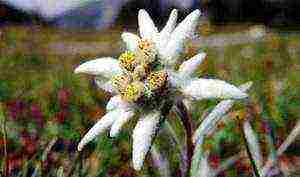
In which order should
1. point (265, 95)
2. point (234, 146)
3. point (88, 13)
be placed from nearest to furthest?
1. point (234, 146)
2. point (265, 95)
3. point (88, 13)

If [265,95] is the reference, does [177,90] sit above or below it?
above

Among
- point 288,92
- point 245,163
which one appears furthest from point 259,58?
point 245,163

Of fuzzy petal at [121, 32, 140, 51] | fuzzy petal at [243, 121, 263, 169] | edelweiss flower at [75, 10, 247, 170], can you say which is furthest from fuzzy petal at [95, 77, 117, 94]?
fuzzy petal at [243, 121, 263, 169]

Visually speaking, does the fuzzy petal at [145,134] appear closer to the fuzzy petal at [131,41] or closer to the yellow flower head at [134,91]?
the yellow flower head at [134,91]

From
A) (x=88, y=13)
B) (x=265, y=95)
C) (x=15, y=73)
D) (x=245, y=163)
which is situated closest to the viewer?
(x=245, y=163)

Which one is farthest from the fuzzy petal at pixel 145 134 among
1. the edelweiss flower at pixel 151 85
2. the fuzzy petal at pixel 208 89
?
the fuzzy petal at pixel 208 89

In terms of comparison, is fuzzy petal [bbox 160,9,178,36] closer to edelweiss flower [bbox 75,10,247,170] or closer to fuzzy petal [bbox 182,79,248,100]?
edelweiss flower [bbox 75,10,247,170]

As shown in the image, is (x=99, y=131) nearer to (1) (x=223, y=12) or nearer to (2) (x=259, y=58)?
(2) (x=259, y=58)

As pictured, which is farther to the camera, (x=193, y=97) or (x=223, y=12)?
(x=223, y=12)
